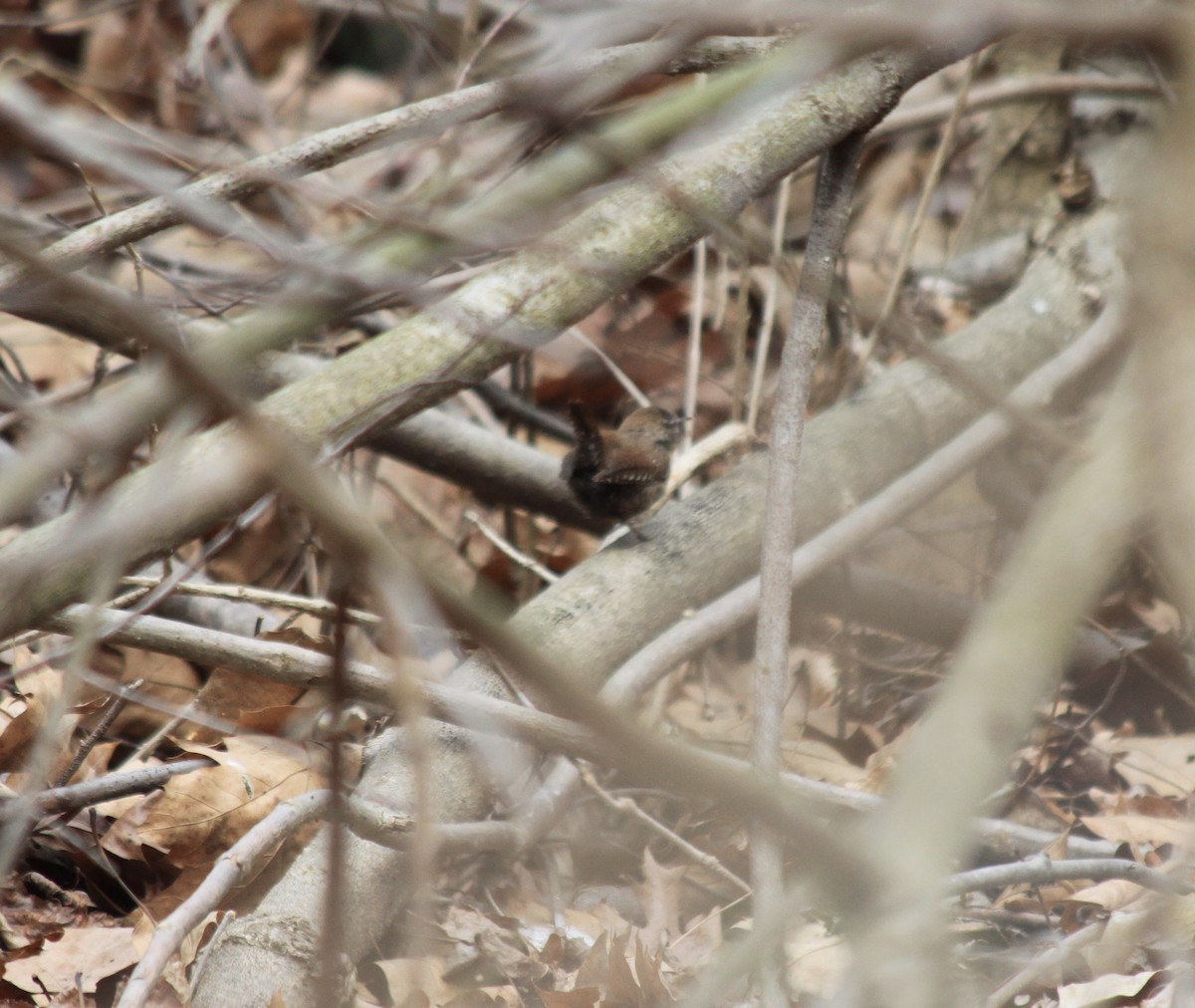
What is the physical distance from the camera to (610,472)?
12.3 feet

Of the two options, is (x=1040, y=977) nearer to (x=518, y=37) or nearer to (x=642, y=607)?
(x=642, y=607)

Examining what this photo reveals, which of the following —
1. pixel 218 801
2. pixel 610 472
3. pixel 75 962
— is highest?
pixel 610 472

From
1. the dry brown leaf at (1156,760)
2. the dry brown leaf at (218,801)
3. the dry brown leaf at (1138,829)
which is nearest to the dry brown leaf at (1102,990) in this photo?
the dry brown leaf at (1138,829)

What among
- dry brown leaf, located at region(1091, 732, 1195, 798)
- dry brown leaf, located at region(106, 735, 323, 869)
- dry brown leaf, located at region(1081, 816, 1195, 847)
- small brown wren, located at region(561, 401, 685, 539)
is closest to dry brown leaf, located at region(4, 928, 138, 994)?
dry brown leaf, located at region(106, 735, 323, 869)

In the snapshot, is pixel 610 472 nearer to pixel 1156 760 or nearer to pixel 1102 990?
pixel 1156 760

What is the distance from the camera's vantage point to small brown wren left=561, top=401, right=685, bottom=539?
3775 mm

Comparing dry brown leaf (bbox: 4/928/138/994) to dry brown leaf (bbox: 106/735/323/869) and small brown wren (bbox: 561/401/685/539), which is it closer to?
dry brown leaf (bbox: 106/735/323/869)

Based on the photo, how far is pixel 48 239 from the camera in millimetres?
3090

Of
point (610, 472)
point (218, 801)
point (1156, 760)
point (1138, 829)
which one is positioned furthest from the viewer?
point (610, 472)

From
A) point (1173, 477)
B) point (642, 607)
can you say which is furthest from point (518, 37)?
point (1173, 477)

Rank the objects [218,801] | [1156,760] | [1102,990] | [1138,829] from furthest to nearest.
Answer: [1156,760], [1138,829], [218,801], [1102,990]

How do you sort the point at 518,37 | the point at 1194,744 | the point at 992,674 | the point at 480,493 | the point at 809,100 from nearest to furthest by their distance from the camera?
the point at 992,674 → the point at 809,100 → the point at 1194,744 → the point at 480,493 → the point at 518,37

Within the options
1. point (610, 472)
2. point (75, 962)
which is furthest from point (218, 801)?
point (610, 472)

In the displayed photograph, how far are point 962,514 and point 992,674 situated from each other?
354 centimetres
